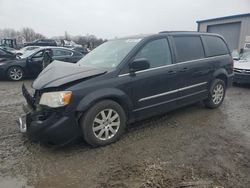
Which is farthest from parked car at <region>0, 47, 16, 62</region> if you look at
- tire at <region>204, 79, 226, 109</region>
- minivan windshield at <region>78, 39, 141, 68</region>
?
tire at <region>204, 79, 226, 109</region>

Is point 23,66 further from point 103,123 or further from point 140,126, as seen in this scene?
point 103,123

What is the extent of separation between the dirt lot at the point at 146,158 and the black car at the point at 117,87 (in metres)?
0.29

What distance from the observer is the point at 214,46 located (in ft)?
18.1

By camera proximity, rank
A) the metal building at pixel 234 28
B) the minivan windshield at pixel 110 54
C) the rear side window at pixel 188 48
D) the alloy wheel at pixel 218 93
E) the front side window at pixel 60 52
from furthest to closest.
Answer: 1. the metal building at pixel 234 28
2. the front side window at pixel 60 52
3. the alloy wheel at pixel 218 93
4. the rear side window at pixel 188 48
5. the minivan windshield at pixel 110 54

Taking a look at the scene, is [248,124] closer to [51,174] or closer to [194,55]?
[194,55]

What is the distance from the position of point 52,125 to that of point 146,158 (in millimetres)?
1368

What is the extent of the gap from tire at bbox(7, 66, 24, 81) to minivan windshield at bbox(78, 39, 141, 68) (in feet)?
20.8

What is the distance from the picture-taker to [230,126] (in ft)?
14.9

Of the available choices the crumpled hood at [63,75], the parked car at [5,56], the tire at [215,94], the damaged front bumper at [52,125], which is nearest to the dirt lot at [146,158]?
the damaged front bumper at [52,125]

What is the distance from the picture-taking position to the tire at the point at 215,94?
5.44m

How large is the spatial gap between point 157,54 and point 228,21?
17.8 meters

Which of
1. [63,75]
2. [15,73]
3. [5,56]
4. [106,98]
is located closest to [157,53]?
[106,98]

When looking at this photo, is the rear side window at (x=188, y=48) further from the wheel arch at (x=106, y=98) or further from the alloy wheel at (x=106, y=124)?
the alloy wheel at (x=106, y=124)

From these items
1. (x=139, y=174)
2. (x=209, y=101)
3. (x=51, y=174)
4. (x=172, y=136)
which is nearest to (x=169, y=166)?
(x=139, y=174)
